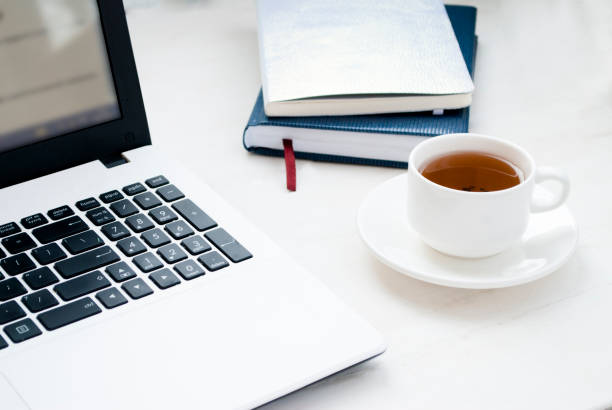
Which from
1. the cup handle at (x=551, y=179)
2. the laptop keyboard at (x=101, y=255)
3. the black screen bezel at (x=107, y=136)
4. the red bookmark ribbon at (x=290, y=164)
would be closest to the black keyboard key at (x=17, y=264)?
the laptop keyboard at (x=101, y=255)

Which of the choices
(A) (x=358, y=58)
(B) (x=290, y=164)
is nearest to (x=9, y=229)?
(B) (x=290, y=164)

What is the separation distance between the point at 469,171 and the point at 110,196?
0.93 ft

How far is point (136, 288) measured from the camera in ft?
1.61

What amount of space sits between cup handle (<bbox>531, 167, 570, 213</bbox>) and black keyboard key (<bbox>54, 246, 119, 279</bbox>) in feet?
1.02

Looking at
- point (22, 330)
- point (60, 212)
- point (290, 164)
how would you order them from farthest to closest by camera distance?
1. point (290, 164)
2. point (60, 212)
3. point (22, 330)

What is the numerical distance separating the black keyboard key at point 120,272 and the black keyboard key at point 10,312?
62 millimetres

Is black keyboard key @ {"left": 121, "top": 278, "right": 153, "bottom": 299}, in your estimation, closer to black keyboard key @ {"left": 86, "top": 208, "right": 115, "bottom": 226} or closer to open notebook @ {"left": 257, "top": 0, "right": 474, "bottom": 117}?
black keyboard key @ {"left": 86, "top": 208, "right": 115, "bottom": 226}

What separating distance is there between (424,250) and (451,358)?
10 centimetres

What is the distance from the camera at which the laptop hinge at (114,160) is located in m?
0.62

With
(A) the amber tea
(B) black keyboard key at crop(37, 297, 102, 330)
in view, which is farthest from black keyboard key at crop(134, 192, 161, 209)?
(A) the amber tea

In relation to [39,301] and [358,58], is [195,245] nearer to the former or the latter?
[39,301]

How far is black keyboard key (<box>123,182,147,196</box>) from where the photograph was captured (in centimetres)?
58

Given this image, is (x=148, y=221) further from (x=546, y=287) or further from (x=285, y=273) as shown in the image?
(x=546, y=287)

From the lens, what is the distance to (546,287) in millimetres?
543
